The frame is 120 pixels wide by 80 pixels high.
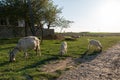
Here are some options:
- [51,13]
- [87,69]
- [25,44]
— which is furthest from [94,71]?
[51,13]

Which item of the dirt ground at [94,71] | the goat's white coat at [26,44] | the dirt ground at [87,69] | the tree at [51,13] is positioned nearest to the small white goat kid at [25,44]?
the goat's white coat at [26,44]

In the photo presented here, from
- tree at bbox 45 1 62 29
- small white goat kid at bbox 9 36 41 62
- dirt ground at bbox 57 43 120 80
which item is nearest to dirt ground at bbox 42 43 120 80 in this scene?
dirt ground at bbox 57 43 120 80

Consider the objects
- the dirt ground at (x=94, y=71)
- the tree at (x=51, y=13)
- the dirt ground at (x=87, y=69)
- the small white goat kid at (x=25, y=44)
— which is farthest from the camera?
the tree at (x=51, y=13)

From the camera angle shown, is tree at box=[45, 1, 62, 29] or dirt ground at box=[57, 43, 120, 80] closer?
dirt ground at box=[57, 43, 120, 80]

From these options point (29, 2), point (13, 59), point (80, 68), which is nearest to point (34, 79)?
point (80, 68)

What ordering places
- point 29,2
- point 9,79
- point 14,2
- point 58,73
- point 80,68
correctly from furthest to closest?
point 14,2 < point 29,2 < point 80,68 < point 58,73 < point 9,79

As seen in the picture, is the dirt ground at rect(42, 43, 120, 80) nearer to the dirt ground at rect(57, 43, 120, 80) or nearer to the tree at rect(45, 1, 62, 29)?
the dirt ground at rect(57, 43, 120, 80)

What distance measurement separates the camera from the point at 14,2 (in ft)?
142

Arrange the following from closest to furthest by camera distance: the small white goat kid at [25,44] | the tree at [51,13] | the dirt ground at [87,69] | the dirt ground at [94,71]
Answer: the dirt ground at [94,71], the dirt ground at [87,69], the small white goat kid at [25,44], the tree at [51,13]

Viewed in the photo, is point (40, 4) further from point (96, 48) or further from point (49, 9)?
point (96, 48)

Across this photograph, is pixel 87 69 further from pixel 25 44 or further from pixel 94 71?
pixel 25 44

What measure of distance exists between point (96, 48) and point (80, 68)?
1153 centimetres

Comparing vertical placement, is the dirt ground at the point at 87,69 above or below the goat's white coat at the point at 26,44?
below

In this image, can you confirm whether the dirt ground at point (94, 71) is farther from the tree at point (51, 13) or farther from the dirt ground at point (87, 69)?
the tree at point (51, 13)
